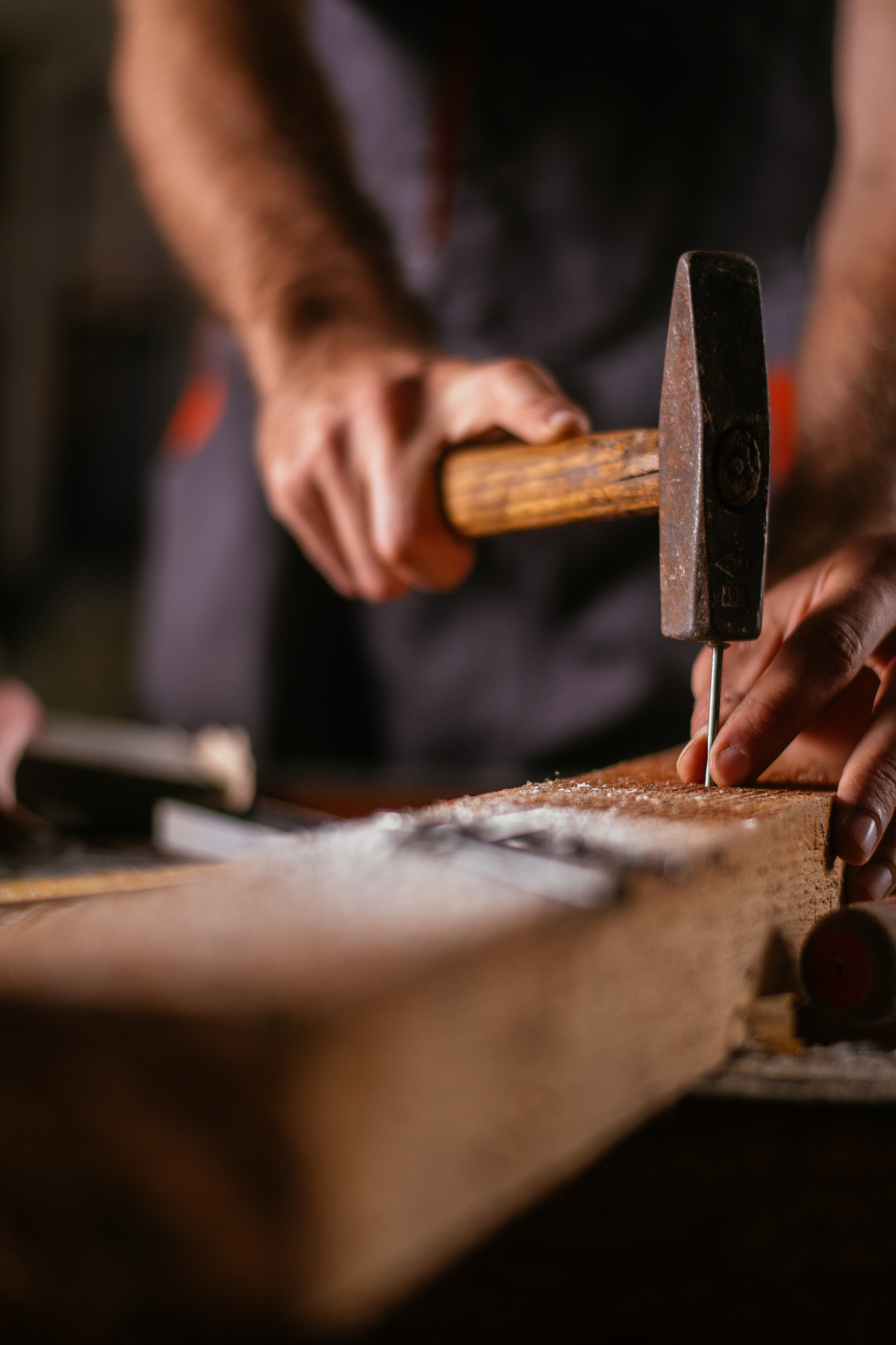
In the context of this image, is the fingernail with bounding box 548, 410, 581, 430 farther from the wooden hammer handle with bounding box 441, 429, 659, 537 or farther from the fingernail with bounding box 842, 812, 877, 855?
the fingernail with bounding box 842, 812, 877, 855

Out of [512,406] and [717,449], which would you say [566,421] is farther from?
[717,449]

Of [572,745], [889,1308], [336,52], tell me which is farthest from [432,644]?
[889,1308]

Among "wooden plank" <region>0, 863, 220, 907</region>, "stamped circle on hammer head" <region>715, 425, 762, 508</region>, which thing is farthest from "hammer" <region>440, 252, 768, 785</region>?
"wooden plank" <region>0, 863, 220, 907</region>

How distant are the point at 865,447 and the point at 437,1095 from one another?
0.86 m

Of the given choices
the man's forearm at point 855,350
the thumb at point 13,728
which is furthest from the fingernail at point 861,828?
the thumb at point 13,728

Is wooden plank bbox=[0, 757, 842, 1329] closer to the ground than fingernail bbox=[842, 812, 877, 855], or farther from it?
closer to the ground

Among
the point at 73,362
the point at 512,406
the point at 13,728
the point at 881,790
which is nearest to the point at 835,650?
the point at 881,790

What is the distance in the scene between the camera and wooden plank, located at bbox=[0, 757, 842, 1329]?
30 centimetres

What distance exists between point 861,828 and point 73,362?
4626 mm

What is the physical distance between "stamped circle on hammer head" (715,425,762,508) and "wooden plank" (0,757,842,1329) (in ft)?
0.81

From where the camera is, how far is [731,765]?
0.63 meters

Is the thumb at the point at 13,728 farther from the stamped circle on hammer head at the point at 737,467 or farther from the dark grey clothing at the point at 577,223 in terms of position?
the stamped circle on hammer head at the point at 737,467

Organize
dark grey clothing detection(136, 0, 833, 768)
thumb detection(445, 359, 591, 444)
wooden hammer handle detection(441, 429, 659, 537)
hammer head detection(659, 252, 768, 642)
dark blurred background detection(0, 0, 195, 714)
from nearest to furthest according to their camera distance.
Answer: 1. hammer head detection(659, 252, 768, 642)
2. wooden hammer handle detection(441, 429, 659, 537)
3. thumb detection(445, 359, 591, 444)
4. dark grey clothing detection(136, 0, 833, 768)
5. dark blurred background detection(0, 0, 195, 714)

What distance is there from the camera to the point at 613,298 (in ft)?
4.95
